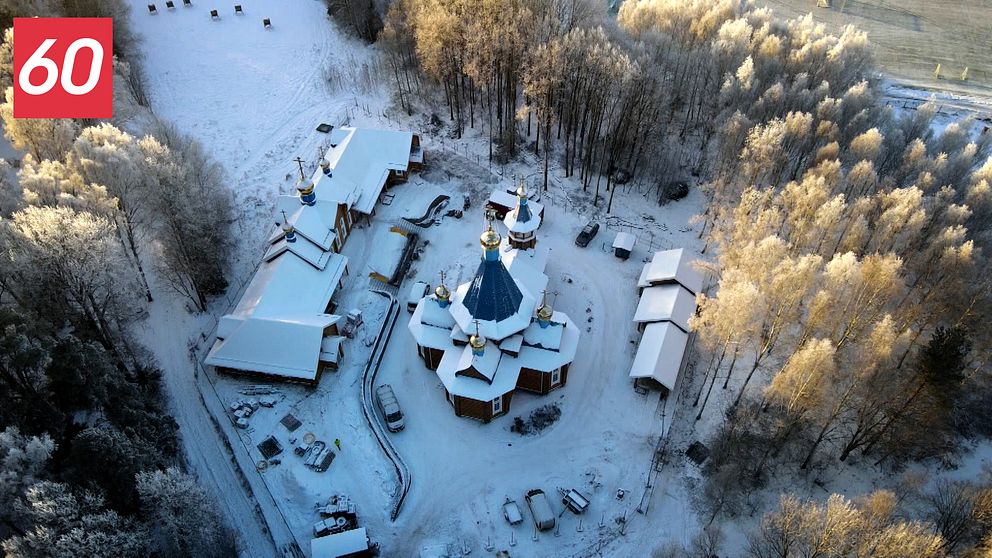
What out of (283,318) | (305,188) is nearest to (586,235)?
(305,188)

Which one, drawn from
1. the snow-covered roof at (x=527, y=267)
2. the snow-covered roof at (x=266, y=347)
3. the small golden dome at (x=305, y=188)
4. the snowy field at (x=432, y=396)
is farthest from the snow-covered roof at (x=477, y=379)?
the small golden dome at (x=305, y=188)

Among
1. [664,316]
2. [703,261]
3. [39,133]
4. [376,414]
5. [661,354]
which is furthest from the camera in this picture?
[703,261]

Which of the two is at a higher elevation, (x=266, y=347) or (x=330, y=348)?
(x=266, y=347)

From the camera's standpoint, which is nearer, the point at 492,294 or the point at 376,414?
the point at 492,294

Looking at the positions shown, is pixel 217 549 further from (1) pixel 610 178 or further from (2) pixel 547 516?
(1) pixel 610 178

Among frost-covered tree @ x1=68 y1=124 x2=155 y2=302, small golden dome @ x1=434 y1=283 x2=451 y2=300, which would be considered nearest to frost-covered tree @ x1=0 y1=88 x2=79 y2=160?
frost-covered tree @ x1=68 y1=124 x2=155 y2=302

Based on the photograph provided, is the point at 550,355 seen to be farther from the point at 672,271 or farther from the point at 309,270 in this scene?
the point at 309,270

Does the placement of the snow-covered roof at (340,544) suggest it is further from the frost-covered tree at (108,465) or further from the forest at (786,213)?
the forest at (786,213)

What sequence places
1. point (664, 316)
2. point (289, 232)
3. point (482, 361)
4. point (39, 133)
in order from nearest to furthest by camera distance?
1. point (482, 361)
2. point (664, 316)
3. point (289, 232)
4. point (39, 133)

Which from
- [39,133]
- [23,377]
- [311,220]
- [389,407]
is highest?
[39,133]
